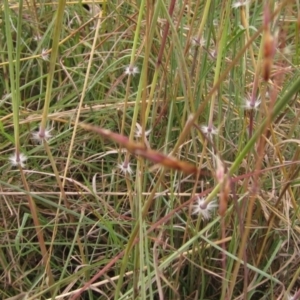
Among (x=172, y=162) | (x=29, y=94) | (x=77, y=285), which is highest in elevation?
(x=172, y=162)

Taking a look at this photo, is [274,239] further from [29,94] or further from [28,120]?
[29,94]

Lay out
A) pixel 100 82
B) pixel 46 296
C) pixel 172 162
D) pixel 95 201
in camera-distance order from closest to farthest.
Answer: pixel 172 162
pixel 46 296
pixel 95 201
pixel 100 82

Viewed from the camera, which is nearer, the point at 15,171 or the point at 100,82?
the point at 15,171

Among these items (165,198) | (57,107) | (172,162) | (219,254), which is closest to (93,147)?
(57,107)

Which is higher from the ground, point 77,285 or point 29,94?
point 29,94

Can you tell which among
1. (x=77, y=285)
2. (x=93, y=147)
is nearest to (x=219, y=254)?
(x=77, y=285)

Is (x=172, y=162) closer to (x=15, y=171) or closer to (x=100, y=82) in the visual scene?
(x=15, y=171)

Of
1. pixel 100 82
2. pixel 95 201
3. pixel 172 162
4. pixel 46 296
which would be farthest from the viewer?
pixel 100 82
